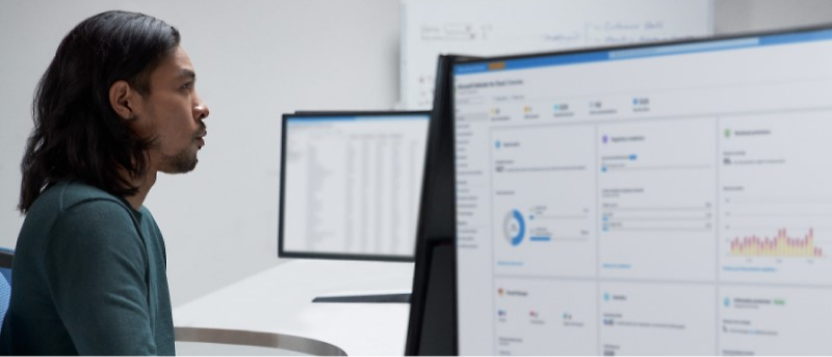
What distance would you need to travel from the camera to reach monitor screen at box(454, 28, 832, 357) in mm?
618

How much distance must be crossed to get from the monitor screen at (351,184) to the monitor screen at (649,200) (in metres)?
0.97

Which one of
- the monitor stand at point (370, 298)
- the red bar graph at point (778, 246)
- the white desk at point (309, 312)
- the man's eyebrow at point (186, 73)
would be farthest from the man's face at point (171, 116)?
the red bar graph at point (778, 246)

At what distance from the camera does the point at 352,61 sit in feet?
10.9

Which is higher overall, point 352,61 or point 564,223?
point 352,61

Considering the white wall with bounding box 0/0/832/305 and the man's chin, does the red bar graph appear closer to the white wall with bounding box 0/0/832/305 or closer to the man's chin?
the man's chin

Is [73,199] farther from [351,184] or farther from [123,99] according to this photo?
[351,184]

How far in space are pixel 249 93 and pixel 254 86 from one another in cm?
3

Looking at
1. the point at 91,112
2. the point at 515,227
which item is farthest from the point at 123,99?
the point at 515,227

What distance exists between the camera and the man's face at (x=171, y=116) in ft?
4.50

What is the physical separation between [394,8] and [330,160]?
5.63 feet

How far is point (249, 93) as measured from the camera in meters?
3.26

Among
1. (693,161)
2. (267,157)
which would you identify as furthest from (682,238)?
(267,157)

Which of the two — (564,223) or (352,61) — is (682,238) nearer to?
(564,223)

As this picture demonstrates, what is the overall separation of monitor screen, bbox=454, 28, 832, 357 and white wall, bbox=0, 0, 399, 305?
2617 millimetres
